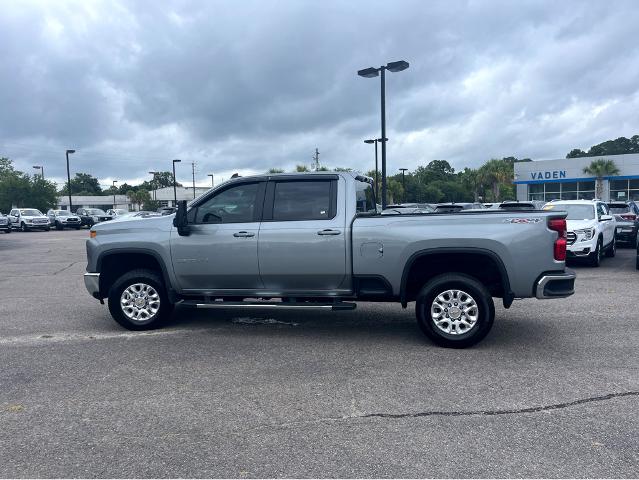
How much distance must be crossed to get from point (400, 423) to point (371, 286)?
2426mm

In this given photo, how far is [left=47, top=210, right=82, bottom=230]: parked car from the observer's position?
4159 cm

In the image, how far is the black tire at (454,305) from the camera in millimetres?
5961

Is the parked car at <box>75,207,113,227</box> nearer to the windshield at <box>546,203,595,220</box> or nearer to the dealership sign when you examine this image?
the dealership sign

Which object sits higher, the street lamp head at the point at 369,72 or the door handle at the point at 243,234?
the street lamp head at the point at 369,72

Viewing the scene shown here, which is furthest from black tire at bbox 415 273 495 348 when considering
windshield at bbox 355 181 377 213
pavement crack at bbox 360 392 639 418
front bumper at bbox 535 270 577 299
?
pavement crack at bbox 360 392 639 418

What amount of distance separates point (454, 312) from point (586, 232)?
336 inches

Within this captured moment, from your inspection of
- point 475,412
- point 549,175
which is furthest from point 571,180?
point 475,412

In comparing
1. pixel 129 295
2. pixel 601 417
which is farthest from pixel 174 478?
pixel 129 295

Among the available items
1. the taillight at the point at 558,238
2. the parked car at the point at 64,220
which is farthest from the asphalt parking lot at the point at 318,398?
the parked car at the point at 64,220

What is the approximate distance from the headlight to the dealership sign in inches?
1428

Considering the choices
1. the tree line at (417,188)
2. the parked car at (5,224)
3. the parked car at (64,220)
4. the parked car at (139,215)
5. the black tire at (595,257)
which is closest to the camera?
the parked car at (139,215)

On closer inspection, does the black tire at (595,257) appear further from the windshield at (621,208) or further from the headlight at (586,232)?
the windshield at (621,208)

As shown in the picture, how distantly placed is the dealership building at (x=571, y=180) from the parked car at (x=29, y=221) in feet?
128

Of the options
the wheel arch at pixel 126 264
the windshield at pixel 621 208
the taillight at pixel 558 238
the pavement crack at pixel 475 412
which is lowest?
the pavement crack at pixel 475 412
